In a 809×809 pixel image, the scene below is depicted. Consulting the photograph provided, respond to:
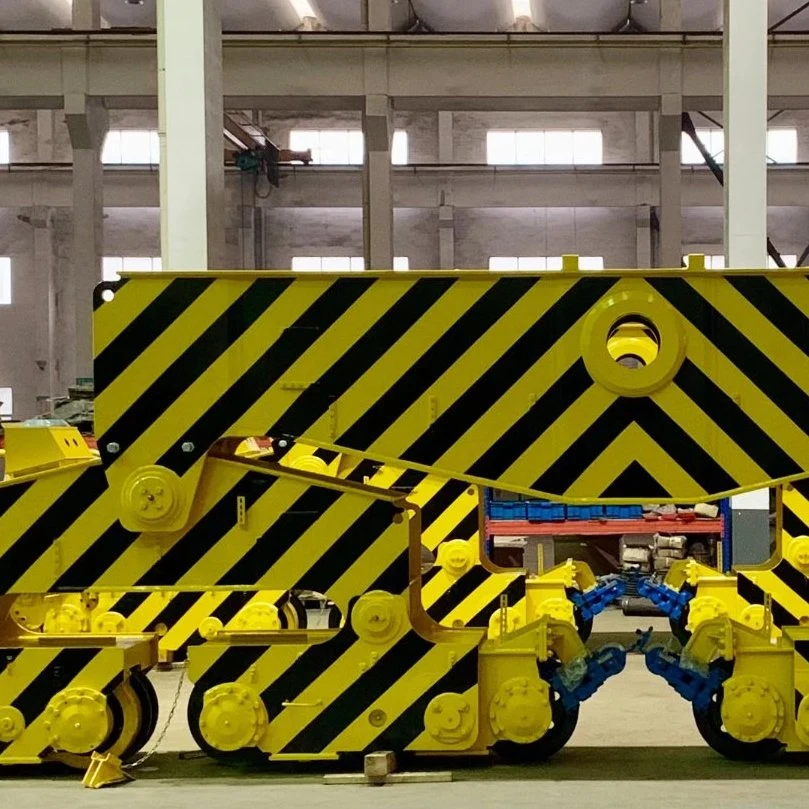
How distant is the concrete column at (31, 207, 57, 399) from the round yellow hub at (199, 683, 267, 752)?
59.2 ft

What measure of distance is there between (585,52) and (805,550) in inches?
327

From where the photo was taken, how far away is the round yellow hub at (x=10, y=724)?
4160 mm

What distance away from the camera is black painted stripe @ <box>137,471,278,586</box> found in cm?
419

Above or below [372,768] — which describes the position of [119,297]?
above

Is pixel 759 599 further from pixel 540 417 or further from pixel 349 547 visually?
pixel 349 547

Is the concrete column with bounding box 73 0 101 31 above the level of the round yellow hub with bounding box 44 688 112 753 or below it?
above

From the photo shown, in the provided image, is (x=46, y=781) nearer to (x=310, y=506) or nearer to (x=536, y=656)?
(x=310, y=506)

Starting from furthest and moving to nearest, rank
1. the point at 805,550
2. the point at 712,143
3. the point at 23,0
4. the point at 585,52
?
the point at 712,143 → the point at 23,0 → the point at 585,52 → the point at 805,550

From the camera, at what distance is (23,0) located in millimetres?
17969

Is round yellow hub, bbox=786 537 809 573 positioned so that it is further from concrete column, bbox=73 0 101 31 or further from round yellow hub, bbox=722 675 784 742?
concrete column, bbox=73 0 101 31

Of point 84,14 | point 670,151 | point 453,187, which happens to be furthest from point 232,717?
point 453,187

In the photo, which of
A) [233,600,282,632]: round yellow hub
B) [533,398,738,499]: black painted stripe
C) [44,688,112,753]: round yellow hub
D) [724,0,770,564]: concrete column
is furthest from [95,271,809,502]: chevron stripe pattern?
[724,0,770,564]: concrete column

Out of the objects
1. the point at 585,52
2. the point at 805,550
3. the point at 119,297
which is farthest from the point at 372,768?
the point at 585,52

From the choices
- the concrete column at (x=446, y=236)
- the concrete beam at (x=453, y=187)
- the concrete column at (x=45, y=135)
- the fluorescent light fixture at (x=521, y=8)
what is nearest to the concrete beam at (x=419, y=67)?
the concrete beam at (x=453, y=187)
